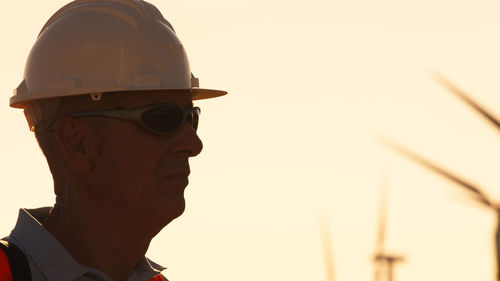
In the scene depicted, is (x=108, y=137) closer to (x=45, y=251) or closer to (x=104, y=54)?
(x=104, y=54)

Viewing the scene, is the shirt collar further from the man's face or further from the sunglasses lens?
the sunglasses lens

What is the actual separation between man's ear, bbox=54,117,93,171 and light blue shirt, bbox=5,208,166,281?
0.74 meters

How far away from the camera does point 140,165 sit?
14047 mm

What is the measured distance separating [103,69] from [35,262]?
2.20 meters

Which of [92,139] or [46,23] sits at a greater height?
Result: [46,23]

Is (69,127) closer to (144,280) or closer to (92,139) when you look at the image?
(92,139)

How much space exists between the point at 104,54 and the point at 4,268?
8.94 ft

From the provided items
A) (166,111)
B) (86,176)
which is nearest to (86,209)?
(86,176)

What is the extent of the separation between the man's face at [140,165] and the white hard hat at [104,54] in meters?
0.25

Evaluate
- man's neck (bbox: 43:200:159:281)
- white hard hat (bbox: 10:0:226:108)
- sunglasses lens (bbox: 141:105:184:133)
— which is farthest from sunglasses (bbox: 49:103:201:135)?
man's neck (bbox: 43:200:159:281)

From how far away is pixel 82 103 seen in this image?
46.6 feet

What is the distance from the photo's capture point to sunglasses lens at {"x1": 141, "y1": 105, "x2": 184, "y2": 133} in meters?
13.9

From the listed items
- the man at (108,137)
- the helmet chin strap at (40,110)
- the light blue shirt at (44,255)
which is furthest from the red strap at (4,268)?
the helmet chin strap at (40,110)

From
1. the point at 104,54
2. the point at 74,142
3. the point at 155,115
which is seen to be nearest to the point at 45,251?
the point at 74,142
